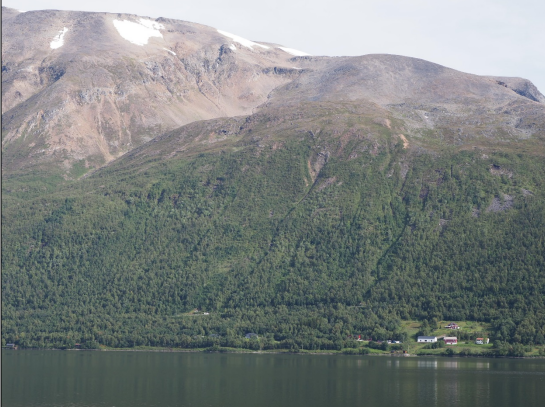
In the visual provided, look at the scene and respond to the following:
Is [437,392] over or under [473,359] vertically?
over

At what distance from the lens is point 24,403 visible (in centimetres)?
11056

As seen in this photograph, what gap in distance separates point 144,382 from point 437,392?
5523cm

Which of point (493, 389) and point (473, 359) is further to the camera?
point (473, 359)

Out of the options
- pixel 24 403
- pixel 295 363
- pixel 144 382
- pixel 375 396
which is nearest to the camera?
pixel 24 403

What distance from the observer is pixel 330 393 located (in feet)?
402

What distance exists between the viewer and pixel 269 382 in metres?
136

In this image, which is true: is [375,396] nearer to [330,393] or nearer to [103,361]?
[330,393]

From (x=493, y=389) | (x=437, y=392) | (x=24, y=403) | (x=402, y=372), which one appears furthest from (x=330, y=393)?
(x=24, y=403)

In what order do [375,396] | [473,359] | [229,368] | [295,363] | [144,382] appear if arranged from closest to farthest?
[375,396], [144,382], [229,368], [295,363], [473,359]

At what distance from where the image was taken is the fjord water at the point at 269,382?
114m

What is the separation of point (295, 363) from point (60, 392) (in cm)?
7164

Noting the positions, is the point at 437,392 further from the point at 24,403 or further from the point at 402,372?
the point at 24,403

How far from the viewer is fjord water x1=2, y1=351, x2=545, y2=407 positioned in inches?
4491

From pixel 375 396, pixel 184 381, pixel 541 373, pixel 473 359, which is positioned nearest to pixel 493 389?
pixel 375 396
